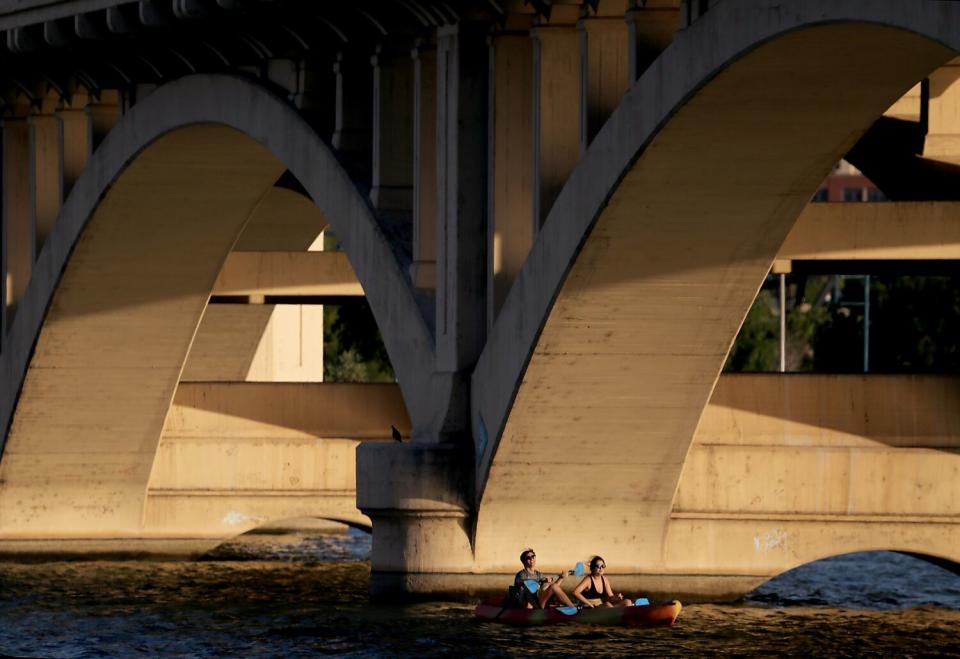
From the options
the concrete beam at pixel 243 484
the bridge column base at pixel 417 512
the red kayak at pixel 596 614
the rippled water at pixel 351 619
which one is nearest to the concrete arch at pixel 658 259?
the bridge column base at pixel 417 512

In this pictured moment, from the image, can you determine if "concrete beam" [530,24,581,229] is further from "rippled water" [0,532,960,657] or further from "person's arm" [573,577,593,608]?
"person's arm" [573,577,593,608]

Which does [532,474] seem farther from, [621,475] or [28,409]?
[28,409]

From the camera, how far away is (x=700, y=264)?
28.2 metres

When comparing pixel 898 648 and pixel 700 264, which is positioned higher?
pixel 700 264

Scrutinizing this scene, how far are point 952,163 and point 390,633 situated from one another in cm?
913

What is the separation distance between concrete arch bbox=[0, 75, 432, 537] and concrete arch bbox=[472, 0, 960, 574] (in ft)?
20.6

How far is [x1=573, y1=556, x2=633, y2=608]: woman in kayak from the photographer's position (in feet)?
105

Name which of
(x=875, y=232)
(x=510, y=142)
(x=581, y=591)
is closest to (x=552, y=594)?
(x=581, y=591)

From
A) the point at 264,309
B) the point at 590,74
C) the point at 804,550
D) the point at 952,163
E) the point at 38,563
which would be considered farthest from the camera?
the point at 264,309

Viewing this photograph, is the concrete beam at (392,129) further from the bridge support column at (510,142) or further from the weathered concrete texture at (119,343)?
the weathered concrete texture at (119,343)

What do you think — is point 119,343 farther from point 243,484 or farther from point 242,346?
point 242,346

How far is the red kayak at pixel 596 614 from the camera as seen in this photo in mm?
31672

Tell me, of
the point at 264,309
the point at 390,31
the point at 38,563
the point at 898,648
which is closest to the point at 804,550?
the point at 898,648

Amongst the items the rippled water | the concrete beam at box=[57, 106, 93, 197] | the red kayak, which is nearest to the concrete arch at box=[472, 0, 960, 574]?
the red kayak
